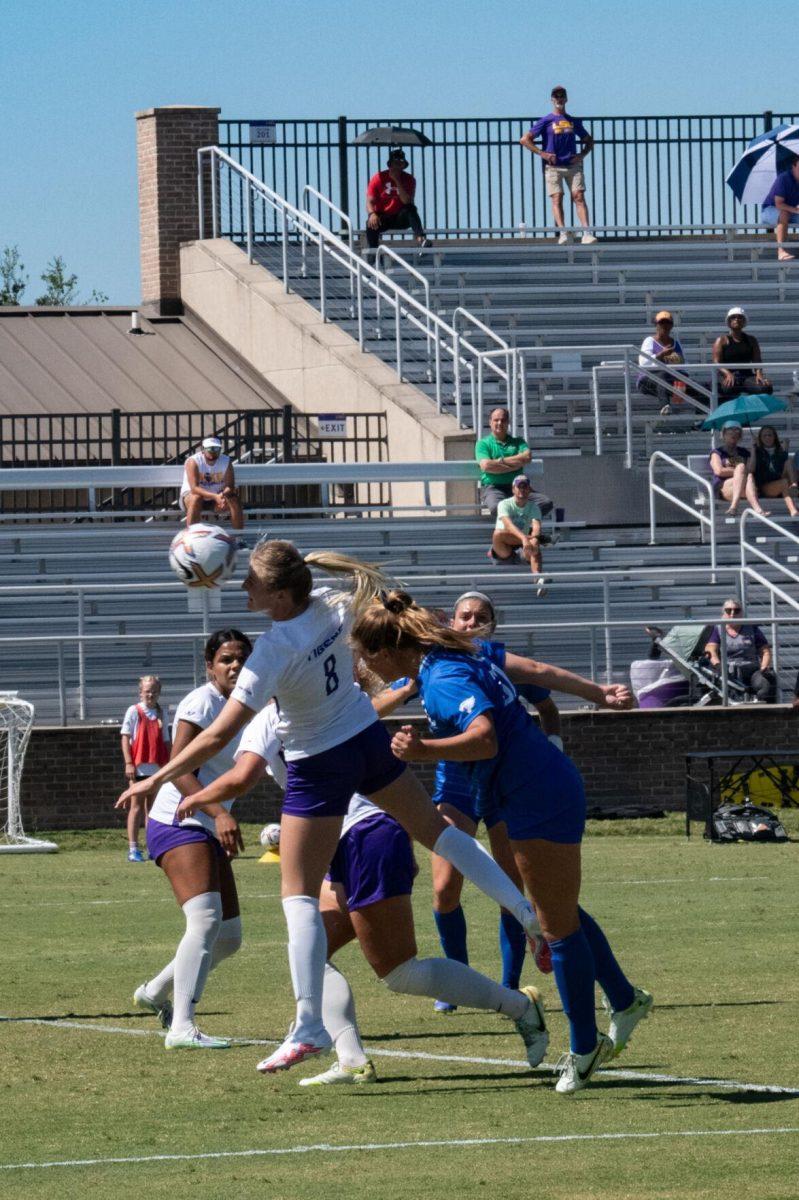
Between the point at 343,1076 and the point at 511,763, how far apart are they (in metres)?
1.29

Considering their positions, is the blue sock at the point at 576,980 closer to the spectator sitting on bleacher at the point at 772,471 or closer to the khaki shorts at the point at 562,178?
the spectator sitting on bleacher at the point at 772,471

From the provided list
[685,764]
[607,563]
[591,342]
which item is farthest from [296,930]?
[591,342]

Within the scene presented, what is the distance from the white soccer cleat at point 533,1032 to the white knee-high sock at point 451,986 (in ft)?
0.10

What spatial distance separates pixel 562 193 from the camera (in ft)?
111

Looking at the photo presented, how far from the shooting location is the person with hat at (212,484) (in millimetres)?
24531

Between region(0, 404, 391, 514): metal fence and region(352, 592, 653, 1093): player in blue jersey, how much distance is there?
63.2 ft

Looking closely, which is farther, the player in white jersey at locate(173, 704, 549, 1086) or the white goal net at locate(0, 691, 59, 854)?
the white goal net at locate(0, 691, 59, 854)

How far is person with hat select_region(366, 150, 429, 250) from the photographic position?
31.9 meters

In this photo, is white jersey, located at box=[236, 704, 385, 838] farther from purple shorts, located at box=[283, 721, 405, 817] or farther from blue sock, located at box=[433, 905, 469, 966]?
blue sock, located at box=[433, 905, 469, 966]

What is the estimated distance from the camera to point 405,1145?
6.68 meters

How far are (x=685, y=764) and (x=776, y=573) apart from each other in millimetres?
4001

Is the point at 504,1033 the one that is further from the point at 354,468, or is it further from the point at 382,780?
the point at 354,468

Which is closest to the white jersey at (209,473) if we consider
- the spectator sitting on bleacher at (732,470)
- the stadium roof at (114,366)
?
the spectator sitting on bleacher at (732,470)

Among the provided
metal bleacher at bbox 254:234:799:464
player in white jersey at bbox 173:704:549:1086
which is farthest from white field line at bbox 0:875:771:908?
metal bleacher at bbox 254:234:799:464
